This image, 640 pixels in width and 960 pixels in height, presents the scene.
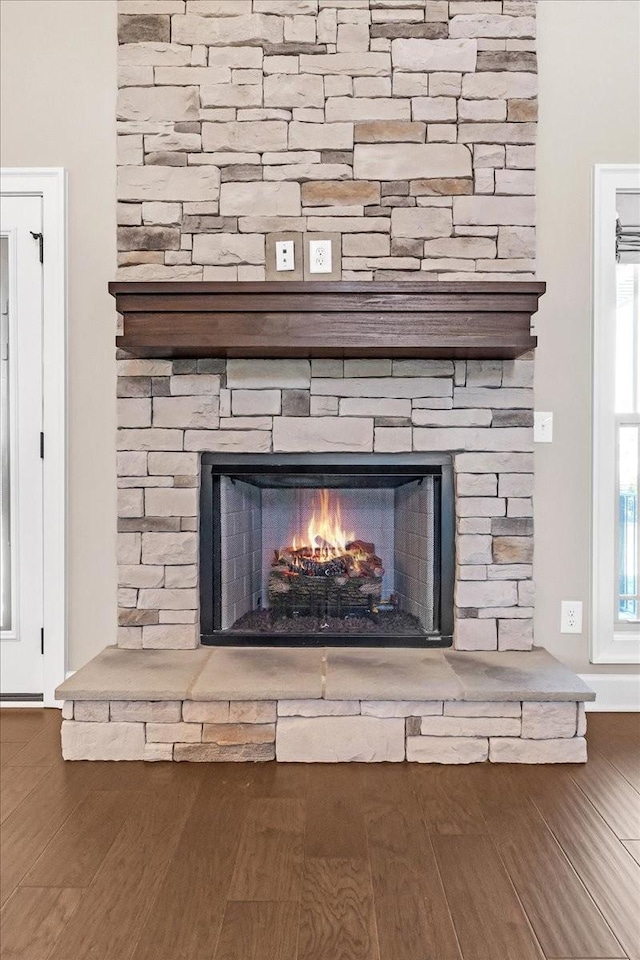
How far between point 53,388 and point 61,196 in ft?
2.35

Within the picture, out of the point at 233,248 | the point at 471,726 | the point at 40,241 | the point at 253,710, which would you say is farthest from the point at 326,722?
the point at 40,241

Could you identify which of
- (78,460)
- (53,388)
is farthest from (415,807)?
(53,388)

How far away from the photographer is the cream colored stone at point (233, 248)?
265cm

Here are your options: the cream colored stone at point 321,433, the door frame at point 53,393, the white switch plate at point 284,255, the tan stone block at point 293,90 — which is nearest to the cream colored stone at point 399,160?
the tan stone block at point 293,90

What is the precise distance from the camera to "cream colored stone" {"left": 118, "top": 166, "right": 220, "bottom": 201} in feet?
8.72

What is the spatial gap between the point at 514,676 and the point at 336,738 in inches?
24.1

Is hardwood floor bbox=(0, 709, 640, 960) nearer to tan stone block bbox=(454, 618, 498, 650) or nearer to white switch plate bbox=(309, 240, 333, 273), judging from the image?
tan stone block bbox=(454, 618, 498, 650)

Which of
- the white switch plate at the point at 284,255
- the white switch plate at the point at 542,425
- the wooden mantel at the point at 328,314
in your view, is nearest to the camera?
the wooden mantel at the point at 328,314

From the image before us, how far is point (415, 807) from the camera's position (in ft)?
6.47

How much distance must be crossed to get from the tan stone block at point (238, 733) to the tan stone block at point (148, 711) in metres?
0.11

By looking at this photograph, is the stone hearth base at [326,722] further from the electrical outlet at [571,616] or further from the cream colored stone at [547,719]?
the electrical outlet at [571,616]

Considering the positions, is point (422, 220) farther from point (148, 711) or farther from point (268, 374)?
point (148, 711)

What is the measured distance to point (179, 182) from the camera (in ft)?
8.73

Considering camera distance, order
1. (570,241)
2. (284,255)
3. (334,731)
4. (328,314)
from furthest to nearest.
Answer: (570,241) → (284,255) → (328,314) → (334,731)
